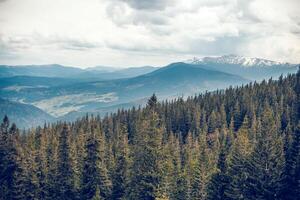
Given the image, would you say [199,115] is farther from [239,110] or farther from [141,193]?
[141,193]

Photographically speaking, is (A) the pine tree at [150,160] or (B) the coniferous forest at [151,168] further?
(A) the pine tree at [150,160]

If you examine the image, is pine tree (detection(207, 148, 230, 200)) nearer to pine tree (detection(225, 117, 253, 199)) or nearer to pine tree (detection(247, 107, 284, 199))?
pine tree (detection(225, 117, 253, 199))

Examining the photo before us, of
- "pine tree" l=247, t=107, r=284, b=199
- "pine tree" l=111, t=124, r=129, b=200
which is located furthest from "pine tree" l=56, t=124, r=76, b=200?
"pine tree" l=247, t=107, r=284, b=199

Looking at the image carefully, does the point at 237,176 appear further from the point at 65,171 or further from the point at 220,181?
the point at 65,171

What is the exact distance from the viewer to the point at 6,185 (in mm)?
88125

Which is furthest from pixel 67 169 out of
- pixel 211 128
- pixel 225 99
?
pixel 225 99

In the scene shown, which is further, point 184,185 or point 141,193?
point 184,185

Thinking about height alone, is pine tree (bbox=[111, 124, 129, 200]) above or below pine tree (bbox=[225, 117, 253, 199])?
below

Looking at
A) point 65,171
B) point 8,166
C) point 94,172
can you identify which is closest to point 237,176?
point 94,172

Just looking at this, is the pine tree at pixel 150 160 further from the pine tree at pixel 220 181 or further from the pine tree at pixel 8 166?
the pine tree at pixel 8 166

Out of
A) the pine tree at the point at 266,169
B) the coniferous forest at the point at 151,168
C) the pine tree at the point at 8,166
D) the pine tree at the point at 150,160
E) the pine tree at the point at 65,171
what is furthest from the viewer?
the pine tree at the point at 8,166

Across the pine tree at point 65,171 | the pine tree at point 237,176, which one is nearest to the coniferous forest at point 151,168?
the pine tree at point 65,171

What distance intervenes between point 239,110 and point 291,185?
350 feet

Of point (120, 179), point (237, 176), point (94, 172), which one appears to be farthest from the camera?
point (120, 179)
